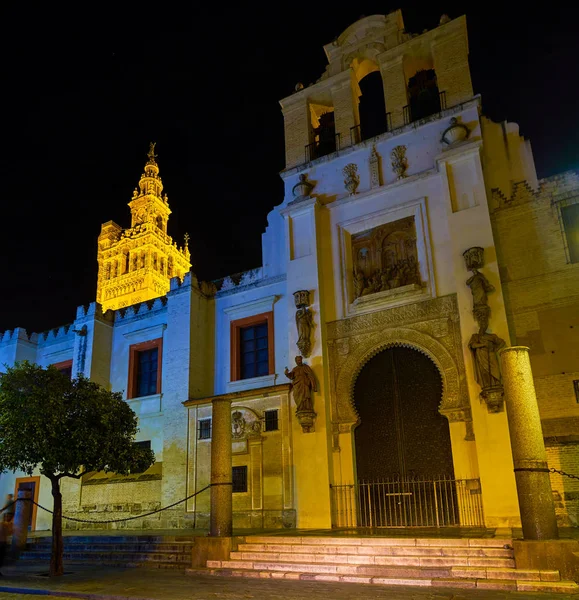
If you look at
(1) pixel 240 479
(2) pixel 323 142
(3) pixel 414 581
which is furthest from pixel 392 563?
(2) pixel 323 142

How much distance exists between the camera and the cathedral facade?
13891 mm

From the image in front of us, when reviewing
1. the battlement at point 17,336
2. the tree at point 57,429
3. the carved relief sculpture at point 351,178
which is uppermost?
the carved relief sculpture at point 351,178

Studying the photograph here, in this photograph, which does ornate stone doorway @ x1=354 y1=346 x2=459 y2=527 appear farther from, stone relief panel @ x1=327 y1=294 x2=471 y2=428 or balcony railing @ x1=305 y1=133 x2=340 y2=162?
balcony railing @ x1=305 y1=133 x2=340 y2=162

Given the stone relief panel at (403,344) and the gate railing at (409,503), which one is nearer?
the gate railing at (409,503)

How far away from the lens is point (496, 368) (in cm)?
1339

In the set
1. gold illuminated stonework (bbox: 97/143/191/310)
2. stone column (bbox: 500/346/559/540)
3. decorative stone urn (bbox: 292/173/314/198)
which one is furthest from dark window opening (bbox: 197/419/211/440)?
gold illuminated stonework (bbox: 97/143/191/310)

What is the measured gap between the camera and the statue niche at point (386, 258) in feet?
53.1

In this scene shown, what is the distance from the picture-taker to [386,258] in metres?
16.8

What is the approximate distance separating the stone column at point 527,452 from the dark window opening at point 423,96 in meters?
10.6

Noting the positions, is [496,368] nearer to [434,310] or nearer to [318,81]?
[434,310]

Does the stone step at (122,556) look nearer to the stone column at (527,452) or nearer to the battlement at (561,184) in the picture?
the stone column at (527,452)

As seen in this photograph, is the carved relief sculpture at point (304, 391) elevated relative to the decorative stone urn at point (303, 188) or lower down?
lower down

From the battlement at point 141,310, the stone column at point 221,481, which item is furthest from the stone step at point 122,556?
the battlement at point 141,310

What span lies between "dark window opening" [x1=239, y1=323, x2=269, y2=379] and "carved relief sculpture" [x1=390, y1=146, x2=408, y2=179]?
7078mm
